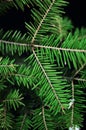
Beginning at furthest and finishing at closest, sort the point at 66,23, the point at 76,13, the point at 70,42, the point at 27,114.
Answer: the point at 76,13 < the point at 66,23 < the point at 27,114 < the point at 70,42

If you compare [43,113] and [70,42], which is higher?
[70,42]

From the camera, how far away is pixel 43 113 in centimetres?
62

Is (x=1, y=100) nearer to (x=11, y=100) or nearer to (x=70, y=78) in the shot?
(x=11, y=100)

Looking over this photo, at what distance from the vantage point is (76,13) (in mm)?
1162

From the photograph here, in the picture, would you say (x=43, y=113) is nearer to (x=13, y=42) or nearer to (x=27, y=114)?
(x=27, y=114)

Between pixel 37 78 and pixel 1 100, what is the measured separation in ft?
0.34

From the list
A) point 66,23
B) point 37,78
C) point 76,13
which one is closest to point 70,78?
point 37,78

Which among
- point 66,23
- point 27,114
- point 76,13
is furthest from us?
point 76,13

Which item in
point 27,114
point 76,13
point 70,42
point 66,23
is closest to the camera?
point 70,42

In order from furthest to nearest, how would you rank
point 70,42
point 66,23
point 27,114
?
point 66,23, point 27,114, point 70,42

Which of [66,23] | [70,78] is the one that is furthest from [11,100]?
[66,23]

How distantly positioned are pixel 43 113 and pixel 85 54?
19 centimetres

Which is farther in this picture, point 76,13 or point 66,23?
point 76,13

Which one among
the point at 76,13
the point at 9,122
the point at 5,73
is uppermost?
the point at 5,73
